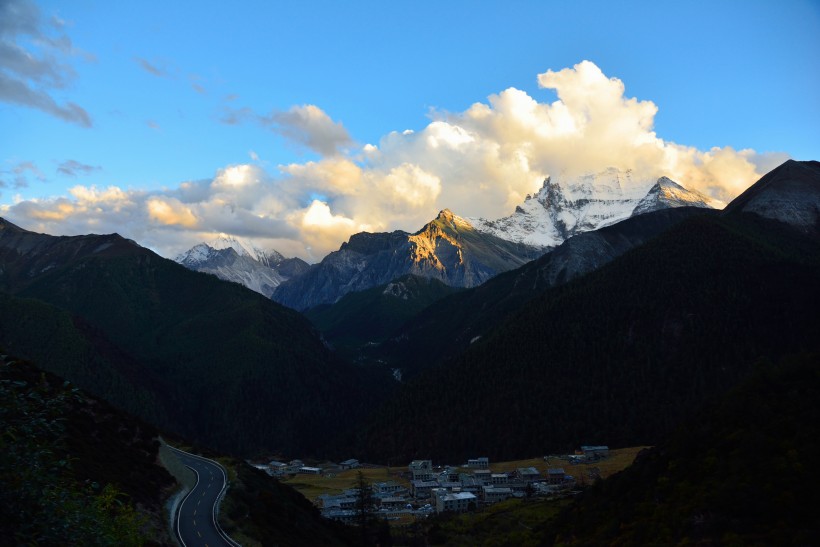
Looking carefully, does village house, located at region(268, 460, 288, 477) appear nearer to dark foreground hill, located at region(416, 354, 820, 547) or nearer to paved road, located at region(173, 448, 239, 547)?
paved road, located at region(173, 448, 239, 547)

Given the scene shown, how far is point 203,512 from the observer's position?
2425 inches

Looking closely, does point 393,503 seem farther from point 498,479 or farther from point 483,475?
point 483,475

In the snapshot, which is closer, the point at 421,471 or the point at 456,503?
the point at 456,503

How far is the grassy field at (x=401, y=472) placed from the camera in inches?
5477

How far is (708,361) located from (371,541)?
5071 inches

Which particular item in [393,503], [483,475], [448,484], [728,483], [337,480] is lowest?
[337,480]

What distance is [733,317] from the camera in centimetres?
19350

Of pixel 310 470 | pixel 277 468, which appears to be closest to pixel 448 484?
pixel 310 470

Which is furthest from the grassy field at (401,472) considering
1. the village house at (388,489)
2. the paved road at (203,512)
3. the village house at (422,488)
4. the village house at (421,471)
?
the paved road at (203,512)

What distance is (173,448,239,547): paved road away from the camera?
2126 inches

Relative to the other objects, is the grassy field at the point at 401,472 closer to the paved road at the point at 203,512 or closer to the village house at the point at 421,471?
the village house at the point at 421,471

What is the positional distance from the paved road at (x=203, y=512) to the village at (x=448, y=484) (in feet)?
102

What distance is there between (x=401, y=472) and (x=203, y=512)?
118 meters

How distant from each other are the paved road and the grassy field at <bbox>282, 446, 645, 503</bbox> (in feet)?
188
